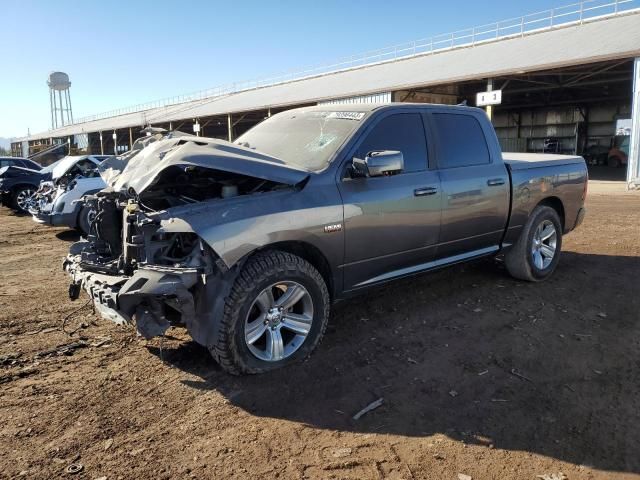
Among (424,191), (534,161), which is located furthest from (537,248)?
(424,191)

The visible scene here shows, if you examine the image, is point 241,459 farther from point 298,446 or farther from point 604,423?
point 604,423

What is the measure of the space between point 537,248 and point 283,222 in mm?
3771

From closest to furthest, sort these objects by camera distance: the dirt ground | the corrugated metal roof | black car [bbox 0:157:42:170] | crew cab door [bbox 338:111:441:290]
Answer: the dirt ground
crew cab door [bbox 338:111:441:290]
black car [bbox 0:157:42:170]
the corrugated metal roof

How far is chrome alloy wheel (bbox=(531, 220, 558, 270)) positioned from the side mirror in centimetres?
280

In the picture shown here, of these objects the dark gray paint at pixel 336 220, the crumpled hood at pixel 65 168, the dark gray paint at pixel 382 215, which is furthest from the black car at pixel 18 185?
the dark gray paint at pixel 382 215

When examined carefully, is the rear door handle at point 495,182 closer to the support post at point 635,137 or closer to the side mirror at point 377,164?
the side mirror at point 377,164

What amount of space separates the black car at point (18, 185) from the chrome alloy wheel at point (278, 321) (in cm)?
1299

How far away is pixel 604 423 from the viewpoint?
9.80 feet

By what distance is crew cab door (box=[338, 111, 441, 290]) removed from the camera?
399 centimetres

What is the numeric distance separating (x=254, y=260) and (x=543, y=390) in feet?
7.22

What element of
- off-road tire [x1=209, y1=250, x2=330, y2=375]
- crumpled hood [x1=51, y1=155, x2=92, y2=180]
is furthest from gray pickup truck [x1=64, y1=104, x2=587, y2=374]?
crumpled hood [x1=51, y1=155, x2=92, y2=180]

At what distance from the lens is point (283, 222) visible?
354cm

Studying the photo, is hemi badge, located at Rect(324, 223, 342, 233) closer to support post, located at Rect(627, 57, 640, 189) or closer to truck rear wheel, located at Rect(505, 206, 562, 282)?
truck rear wheel, located at Rect(505, 206, 562, 282)

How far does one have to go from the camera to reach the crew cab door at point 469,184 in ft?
15.6
